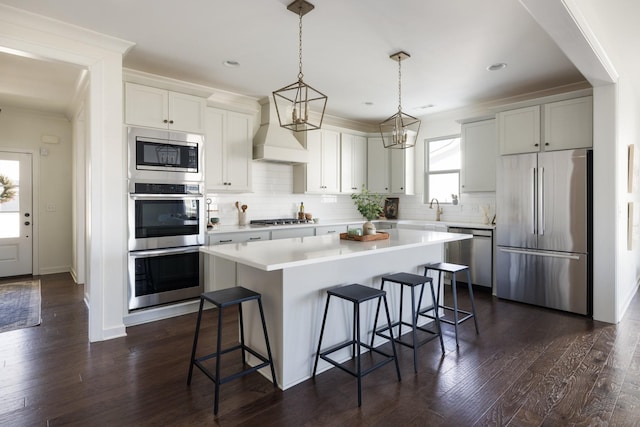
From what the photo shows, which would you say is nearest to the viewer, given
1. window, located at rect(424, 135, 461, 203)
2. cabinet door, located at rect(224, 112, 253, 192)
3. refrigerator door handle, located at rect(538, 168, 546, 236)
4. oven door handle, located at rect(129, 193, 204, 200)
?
oven door handle, located at rect(129, 193, 204, 200)

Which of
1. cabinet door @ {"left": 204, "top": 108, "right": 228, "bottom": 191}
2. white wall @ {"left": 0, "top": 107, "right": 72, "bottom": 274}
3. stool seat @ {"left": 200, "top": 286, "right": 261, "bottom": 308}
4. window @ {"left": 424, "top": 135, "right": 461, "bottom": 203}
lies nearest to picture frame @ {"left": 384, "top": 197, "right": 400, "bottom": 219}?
window @ {"left": 424, "top": 135, "right": 461, "bottom": 203}

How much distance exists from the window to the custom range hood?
7.51 ft

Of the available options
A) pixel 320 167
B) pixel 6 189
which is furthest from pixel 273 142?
pixel 6 189

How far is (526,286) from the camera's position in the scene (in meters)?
4.35

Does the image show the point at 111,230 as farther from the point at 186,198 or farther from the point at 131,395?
the point at 131,395

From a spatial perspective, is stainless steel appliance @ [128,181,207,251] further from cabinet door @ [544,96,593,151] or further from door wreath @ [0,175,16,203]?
cabinet door @ [544,96,593,151]

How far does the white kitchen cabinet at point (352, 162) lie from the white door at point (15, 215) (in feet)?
16.7

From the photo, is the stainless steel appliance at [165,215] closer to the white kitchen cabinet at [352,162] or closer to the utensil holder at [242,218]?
the utensil holder at [242,218]

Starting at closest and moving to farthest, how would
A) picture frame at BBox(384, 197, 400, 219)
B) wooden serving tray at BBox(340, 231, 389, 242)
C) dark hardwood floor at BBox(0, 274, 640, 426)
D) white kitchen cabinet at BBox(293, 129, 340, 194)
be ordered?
dark hardwood floor at BBox(0, 274, 640, 426), wooden serving tray at BBox(340, 231, 389, 242), white kitchen cabinet at BBox(293, 129, 340, 194), picture frame at BBox(384, 197, 400, 219)

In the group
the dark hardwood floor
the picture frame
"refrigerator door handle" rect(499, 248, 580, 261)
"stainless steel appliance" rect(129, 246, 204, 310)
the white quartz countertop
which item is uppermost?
the picture frame

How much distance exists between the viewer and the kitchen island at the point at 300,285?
8.04 ft

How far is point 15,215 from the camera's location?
5789 mm

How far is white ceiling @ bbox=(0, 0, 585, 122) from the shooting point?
279cm

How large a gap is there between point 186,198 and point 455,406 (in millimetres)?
3219
